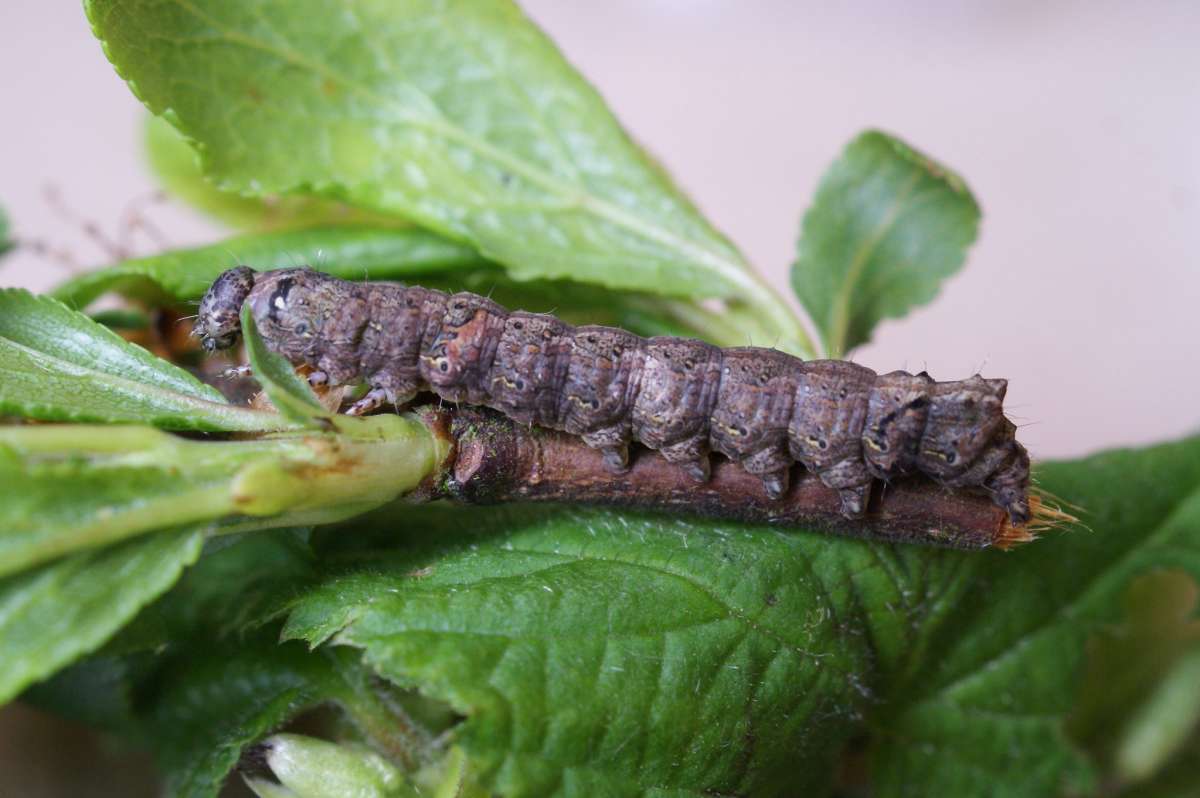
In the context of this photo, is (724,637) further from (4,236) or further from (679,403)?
(4,236)

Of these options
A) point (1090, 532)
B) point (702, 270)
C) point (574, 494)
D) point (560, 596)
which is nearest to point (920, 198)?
point (702, 270)

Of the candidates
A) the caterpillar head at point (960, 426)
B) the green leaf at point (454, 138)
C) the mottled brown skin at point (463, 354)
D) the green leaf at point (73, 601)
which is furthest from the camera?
the green leaf at point (454, 138)

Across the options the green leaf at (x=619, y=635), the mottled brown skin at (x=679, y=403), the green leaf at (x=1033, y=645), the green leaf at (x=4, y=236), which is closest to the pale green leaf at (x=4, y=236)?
the green leaf at (x=4, y=236)

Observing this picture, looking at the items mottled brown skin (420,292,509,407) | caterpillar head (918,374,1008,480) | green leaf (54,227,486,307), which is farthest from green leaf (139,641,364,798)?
caterpillar head (918,374,1008,480)

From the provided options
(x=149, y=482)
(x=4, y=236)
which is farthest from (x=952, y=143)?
(x=149, y=482)

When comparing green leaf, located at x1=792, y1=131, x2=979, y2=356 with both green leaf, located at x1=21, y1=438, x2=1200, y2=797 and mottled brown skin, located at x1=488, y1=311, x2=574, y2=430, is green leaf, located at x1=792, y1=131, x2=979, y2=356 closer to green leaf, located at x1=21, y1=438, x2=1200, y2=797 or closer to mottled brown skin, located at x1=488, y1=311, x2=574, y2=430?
green leaf, located at x1=21, y1=438, x2=1200, y2=797

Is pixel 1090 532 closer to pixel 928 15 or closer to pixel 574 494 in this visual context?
pixel 574 494

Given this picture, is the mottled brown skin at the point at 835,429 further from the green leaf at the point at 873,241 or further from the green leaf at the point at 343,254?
the green leaf at the point at 343,254
